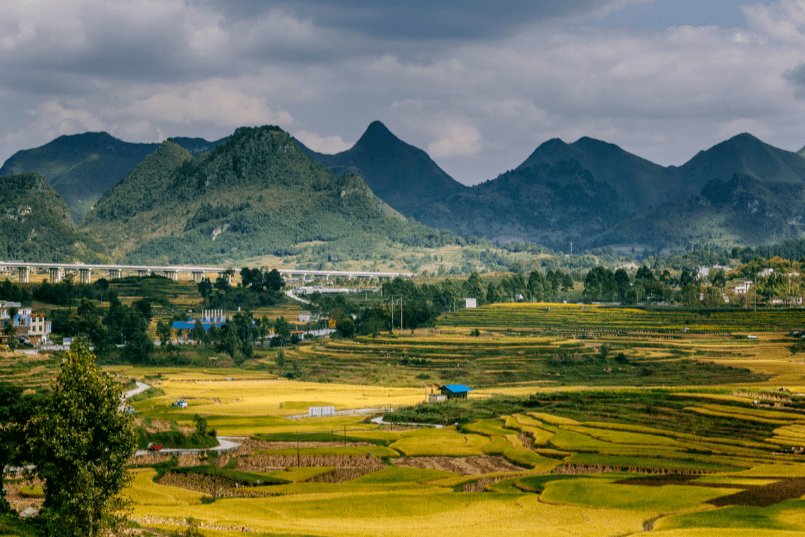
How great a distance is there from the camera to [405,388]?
128m

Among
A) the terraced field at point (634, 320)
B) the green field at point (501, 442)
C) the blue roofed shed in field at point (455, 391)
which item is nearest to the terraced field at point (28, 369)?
the green field at point (501, 442)

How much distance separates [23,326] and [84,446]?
113 m

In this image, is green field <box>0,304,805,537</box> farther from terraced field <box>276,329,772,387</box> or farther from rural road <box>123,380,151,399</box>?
rural road <box>123,380,151,399</box>

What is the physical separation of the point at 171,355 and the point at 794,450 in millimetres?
95329

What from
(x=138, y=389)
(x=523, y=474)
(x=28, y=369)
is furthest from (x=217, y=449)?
(x=28, y=369)

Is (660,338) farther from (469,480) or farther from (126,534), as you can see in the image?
(126,534)

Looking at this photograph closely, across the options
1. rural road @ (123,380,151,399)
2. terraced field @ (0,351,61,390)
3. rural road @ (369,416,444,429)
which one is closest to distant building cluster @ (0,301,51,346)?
terraced field @ (0,351,61,390)

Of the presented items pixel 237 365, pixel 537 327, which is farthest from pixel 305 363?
pixel 537 327

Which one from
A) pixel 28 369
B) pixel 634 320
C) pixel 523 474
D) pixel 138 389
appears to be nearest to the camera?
pixel 523 474

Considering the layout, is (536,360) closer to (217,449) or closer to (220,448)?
(220,448)

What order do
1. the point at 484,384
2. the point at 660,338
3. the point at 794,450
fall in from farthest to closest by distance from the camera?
the point at 660,338 < the point at 484,384 < the point at 794,450

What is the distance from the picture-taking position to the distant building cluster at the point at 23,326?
146500 millimetres

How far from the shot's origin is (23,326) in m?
152

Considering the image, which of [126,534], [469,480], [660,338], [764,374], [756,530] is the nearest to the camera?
[126,534]
